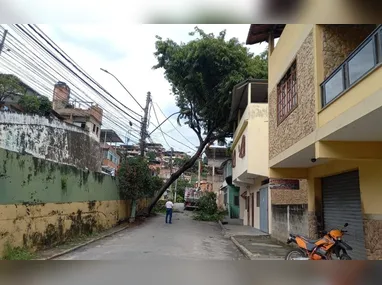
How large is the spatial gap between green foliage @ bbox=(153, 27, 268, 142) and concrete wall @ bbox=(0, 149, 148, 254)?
959 centimetres

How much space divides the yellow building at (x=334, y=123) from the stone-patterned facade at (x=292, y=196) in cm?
124

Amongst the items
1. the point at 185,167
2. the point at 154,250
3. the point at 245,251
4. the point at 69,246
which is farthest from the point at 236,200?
the point at 69,246

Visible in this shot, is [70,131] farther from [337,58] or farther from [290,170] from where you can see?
[337,58]

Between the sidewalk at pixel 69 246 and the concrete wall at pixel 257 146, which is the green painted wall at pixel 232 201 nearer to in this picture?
the concrete wall at pixel 257 146

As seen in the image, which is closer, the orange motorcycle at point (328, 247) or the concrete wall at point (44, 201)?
the orange motorcycle at point (328, 247)

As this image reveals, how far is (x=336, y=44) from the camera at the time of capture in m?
7.12

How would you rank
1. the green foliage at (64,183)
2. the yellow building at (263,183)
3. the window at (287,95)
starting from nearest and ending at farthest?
the window at (287,95), the green foliage at (64,183), the yellow building at (263,183)

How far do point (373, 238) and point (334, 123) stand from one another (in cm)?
260

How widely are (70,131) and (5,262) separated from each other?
1176 centimetres

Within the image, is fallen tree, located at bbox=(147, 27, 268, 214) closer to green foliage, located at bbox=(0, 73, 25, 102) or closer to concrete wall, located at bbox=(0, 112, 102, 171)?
concrete wall, located at bbox=(0, 112, 102, 171)

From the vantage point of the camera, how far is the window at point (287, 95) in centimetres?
901

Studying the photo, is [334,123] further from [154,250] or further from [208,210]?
[208,210]

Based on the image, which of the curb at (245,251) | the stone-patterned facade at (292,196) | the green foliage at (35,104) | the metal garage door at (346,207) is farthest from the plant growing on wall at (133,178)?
the metal garage door at (346,207)
